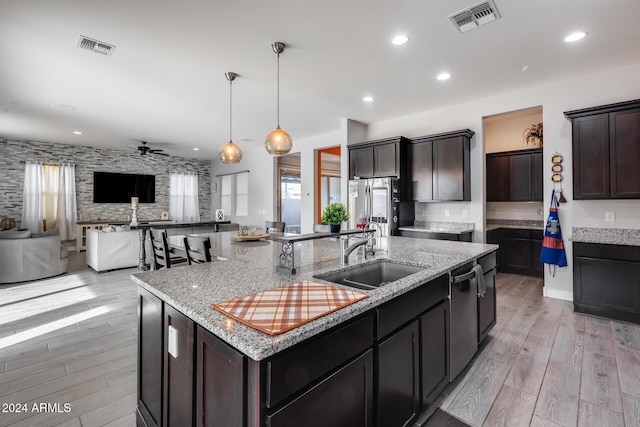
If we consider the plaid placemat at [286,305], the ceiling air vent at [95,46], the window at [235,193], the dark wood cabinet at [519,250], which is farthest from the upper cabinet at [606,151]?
the window at [235,193]

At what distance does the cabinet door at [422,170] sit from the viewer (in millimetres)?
4754

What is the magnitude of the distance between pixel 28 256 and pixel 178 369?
17.6 ft

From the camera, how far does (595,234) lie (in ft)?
11.9

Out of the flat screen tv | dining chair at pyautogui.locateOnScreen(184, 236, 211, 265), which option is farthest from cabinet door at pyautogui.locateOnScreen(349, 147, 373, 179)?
the flat screen tv

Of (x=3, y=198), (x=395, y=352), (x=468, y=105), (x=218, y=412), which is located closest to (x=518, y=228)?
(x=468, y=105)

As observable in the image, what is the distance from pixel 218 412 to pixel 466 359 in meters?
1.83

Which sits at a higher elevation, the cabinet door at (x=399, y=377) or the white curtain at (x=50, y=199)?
the white curtain at (x=50, y=199)

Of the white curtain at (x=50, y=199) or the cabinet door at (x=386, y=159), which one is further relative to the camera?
the white curtain at (x=50, y=199)

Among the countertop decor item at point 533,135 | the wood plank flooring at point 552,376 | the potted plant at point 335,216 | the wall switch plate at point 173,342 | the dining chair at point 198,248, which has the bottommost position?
the wood plank flooring at point 552,376

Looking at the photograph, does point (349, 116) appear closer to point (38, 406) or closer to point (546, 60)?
point (546, 60)

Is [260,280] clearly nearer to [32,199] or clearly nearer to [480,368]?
[480,368]

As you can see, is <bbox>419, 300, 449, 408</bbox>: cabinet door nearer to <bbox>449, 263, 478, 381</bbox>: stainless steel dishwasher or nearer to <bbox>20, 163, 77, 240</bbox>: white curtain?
<bbox>449, 263, 478, 381</bbox>: stainless steel dishwasher

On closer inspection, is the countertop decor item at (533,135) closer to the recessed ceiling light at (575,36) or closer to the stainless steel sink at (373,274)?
the recessed ceiling light at (575,36)

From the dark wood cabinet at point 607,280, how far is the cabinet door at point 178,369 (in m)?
4.06
